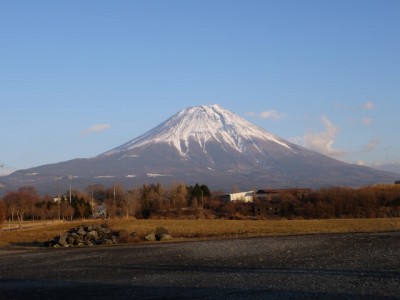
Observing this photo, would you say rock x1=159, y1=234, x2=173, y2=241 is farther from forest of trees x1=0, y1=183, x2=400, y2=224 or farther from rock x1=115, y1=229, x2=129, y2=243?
forest of trees x1=0, y1=183, x2=400, y2=224

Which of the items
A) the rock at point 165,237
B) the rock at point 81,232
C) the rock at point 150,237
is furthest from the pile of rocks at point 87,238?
the rock at point 165,237

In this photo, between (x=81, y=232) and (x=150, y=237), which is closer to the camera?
(x=150, y=237)

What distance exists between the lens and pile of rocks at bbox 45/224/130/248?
33062 millimetres

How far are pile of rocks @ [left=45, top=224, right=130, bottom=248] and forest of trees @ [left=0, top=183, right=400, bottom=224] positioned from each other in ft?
62.0

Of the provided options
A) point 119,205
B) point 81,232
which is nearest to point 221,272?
point 81,232

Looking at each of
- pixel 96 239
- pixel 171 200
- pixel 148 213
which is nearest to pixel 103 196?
pixel 171 200

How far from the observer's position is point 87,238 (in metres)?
33.9

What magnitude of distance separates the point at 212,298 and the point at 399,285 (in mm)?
3822

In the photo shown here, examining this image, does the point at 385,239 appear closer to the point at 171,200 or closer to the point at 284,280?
the point at 284,280

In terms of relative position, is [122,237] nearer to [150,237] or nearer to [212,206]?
[150,237]

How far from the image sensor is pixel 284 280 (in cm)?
1422

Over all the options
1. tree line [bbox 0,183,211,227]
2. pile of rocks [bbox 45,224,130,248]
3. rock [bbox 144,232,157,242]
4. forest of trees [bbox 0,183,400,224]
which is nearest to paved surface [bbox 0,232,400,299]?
rock [bbox 144,232,157,242]

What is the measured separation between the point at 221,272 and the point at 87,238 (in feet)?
61.3

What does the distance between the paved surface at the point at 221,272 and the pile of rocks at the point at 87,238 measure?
7.02 meters
